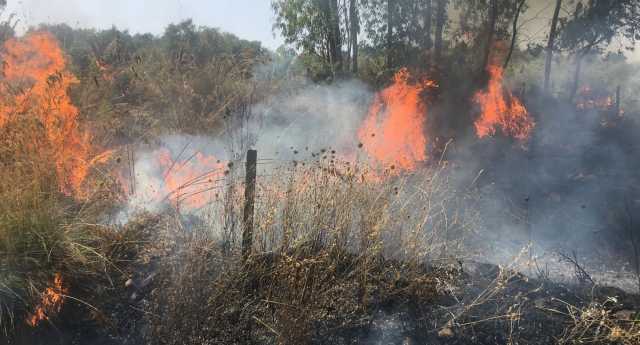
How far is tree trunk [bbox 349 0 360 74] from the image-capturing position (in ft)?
40.2

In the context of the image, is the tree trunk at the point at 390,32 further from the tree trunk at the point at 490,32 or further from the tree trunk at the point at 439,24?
the tree trunk at the point at 490,32

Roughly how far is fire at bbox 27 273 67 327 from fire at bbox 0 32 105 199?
1156mm

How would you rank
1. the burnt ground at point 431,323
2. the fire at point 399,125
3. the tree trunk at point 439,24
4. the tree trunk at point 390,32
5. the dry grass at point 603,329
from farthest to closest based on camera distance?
the tree trunk at point 390,32 < the tree trunk at point 439,24 < the fire at point 399,125 < the burnt ground at point 431,323 < the dry grass at point 603,329

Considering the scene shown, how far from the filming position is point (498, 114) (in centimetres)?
1139

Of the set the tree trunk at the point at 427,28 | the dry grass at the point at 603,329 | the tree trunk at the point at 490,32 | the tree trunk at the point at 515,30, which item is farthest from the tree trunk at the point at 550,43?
the dry grass at the point at 603,329

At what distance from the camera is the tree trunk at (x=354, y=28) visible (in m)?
12.3

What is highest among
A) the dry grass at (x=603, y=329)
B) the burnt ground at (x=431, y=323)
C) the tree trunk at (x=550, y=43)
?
the tree trunk at (x=550, y=43)

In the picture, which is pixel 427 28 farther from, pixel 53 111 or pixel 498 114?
pixel 53 111

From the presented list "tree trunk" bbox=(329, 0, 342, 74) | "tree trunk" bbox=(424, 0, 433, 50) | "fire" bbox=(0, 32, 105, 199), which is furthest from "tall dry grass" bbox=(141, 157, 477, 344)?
"tree trunk" bbox=(424, 0, 433, 50)

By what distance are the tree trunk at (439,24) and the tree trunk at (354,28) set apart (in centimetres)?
215

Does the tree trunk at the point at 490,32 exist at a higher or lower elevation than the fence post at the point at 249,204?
higher

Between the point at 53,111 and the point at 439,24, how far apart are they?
10.3m

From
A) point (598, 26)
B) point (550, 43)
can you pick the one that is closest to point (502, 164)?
point (550, 43)

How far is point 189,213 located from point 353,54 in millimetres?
8604
